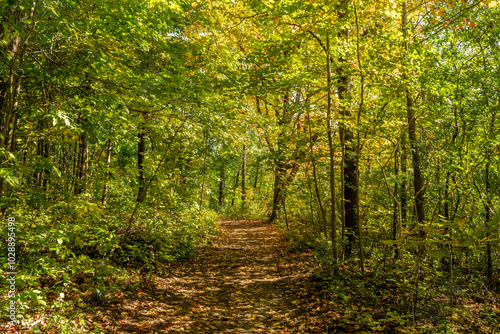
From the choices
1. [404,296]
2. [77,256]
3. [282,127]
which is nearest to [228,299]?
[77,256]

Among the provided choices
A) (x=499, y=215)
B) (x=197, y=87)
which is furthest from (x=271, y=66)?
(x=499, y=215)

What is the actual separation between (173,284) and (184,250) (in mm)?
2091

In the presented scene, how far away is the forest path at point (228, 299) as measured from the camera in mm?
4855

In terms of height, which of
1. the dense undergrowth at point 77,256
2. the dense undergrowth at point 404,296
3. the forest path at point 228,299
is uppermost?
the dense undergrowth at point 77,256

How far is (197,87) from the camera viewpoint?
6215 millimetres

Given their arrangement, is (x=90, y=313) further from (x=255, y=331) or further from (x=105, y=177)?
(x=105, y=177)

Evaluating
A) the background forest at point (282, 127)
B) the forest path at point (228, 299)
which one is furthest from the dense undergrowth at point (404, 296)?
the forest path at point (228, 299)

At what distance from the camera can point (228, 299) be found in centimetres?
616

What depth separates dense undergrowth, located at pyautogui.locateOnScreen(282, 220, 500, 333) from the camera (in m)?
4.61

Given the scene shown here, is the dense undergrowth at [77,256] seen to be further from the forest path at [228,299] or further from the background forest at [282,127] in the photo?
the forest path at [228,299]

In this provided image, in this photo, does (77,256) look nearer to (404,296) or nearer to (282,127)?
(404,296)

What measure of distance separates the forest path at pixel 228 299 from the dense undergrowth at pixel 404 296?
0.50 metres

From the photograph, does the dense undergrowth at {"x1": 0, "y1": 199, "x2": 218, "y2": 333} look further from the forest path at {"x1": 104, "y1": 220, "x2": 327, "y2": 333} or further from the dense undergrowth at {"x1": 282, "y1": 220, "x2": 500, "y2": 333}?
the dense undergrowth at {"x1": 282, "y1": 220, "x2": 500, "y2": 333}

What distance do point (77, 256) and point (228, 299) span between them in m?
3.19
